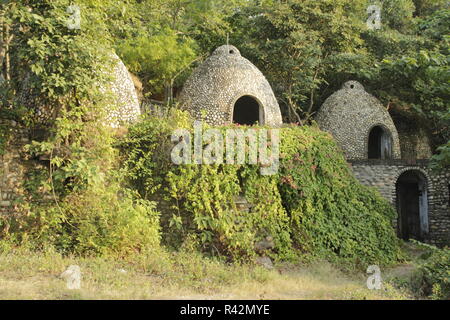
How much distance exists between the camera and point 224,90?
42.5ft

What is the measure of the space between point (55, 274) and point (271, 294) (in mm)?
3656

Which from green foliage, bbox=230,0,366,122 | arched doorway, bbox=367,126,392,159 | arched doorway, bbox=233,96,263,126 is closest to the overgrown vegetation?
arched doorway, bbox=233,96,263,126

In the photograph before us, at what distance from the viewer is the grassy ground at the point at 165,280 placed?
6496mm

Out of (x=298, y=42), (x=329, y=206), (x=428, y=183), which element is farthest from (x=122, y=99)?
(x=428, y=183)

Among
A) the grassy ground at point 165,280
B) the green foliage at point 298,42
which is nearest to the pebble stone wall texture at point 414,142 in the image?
the green foliage at point 298,42

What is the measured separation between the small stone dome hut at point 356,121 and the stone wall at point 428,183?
3.78 feet

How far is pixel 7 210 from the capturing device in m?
8.97

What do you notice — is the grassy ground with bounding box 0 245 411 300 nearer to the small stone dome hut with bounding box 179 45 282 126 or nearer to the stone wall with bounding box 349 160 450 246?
the small stone dome hut with bounding box 179 45 282 126

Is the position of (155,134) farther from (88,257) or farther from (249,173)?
(88,257)

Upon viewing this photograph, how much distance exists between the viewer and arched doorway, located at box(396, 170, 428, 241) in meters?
16.1

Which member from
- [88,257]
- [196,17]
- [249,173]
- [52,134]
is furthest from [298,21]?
[88,257]

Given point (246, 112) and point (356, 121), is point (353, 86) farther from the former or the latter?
point (246, 112)

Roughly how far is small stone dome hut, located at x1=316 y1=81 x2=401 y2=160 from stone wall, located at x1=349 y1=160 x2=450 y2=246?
115 centimetres

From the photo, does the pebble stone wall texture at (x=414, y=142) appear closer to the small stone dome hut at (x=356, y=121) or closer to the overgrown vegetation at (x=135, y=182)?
the small stone dome hut at (x=356, y=121)
